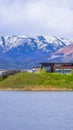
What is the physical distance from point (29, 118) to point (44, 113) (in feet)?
27.4

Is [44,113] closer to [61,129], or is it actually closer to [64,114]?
[64,114]

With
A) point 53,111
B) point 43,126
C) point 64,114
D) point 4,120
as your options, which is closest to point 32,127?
point 43,126

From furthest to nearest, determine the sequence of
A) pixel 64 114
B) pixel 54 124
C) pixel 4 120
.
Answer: pixel 64 114 → pixel 4 120 → pixel 54 124

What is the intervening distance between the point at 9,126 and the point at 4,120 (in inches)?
284

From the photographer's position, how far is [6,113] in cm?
9212

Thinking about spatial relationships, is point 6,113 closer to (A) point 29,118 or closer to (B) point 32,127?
(A) point 29,118

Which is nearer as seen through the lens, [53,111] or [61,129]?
[61,129]

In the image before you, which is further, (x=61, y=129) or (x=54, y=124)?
(x=54, y=124)

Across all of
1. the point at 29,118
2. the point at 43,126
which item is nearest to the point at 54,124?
the point at 43,126

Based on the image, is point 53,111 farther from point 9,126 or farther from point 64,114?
point 9,126

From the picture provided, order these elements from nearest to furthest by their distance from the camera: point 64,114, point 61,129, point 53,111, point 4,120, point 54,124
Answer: point 61,129
point 54,124
point 4,120
point 64,114
point 53,111

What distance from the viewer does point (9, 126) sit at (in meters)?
73.3

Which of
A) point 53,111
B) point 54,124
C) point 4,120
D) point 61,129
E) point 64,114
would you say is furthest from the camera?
point 53,111

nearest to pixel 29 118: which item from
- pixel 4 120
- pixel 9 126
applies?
pixel 4 120
